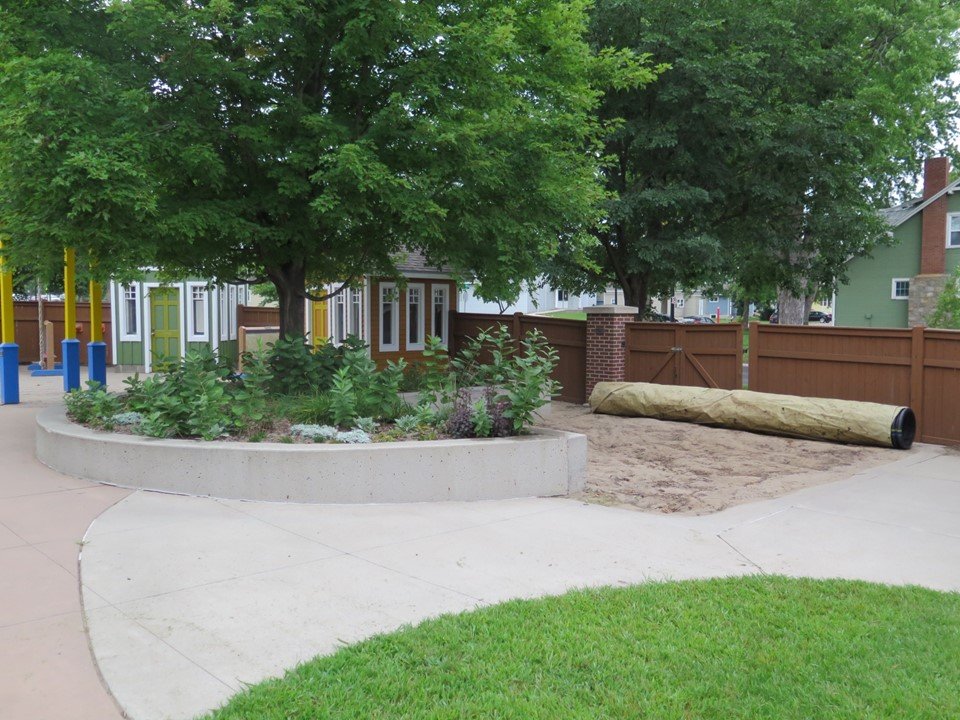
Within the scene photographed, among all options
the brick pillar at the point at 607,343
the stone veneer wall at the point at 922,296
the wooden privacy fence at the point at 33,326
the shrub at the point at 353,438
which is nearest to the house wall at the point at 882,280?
the stone veneer wall at the point at 922,296

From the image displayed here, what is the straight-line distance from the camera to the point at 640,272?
19.4m

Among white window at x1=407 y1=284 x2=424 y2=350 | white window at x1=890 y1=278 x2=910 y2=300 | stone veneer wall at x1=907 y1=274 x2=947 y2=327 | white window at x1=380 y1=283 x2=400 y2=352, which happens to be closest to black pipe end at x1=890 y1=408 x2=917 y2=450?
white window at x1=407 y1=284 x2=424 y2=350

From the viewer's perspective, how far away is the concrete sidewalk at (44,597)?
12.9 feet

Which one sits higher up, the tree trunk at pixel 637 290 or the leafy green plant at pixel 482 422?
the tree trunk at pixel 637 290

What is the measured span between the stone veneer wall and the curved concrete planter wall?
104ft

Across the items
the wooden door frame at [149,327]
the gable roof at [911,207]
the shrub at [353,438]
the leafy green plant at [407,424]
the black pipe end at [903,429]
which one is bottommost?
the black pipe end at [903,429]

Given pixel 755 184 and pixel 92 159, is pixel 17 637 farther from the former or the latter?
pixel 755 184

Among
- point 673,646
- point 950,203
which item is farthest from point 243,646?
point 950,203

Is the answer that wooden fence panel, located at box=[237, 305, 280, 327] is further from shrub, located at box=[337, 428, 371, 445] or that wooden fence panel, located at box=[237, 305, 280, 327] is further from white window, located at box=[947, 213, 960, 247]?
white window, located at box=[947, 213, 960, 247]

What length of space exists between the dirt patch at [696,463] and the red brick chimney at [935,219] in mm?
26960

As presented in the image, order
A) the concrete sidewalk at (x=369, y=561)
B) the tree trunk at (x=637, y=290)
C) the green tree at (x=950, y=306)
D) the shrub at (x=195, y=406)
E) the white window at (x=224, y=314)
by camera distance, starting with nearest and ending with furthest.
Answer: the concrete sidewalk at (x=369, y=561)
the shrub at (x=195, y=406)
the green tree at (x=950, y=306)
the tree trunk at (x=637, y=290)
the white window at (x=224, y=314)

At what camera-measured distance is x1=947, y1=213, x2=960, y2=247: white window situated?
115 ft

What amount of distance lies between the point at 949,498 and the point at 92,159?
9387mm

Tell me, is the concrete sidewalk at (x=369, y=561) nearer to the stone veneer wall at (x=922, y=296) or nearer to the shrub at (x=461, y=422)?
the shrub at (x=461, y=422)
